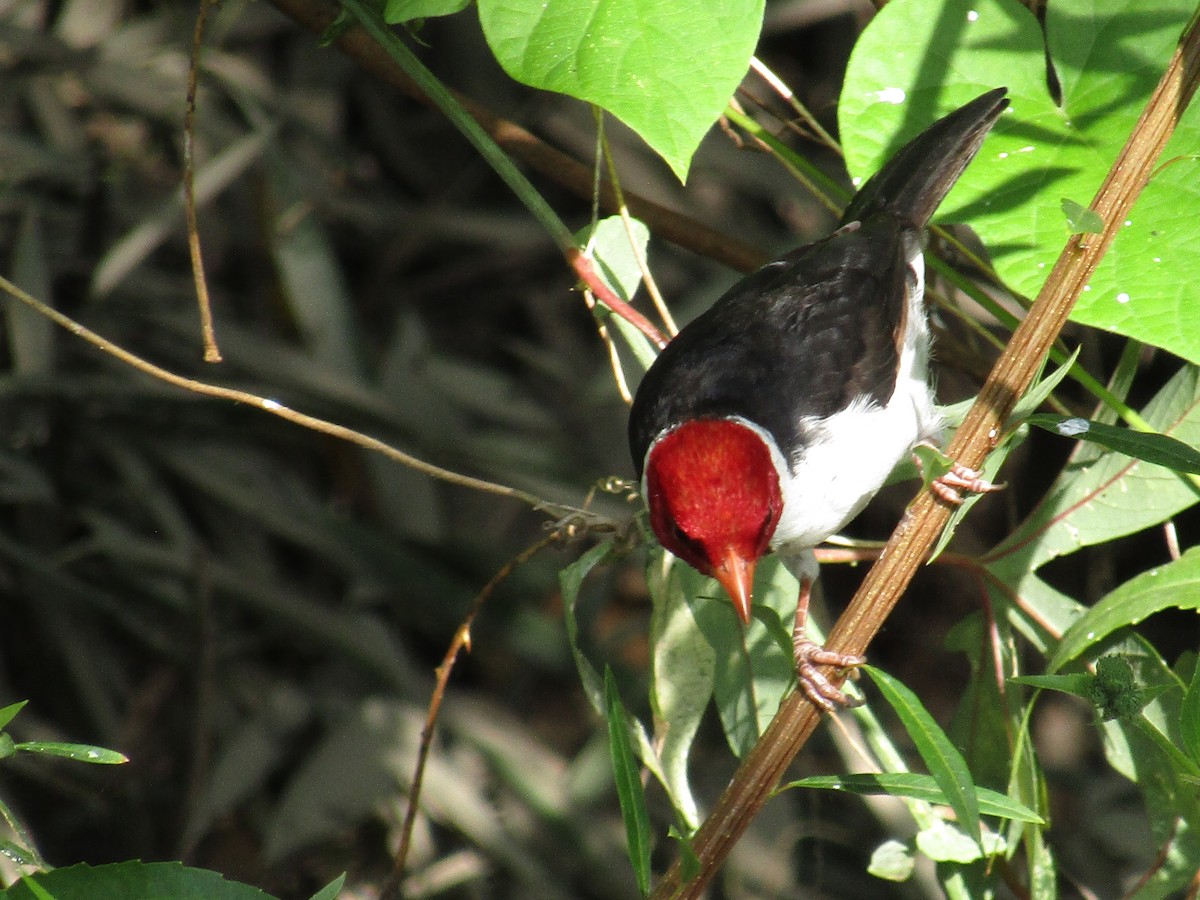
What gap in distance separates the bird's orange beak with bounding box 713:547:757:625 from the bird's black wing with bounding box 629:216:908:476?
1.21 feet

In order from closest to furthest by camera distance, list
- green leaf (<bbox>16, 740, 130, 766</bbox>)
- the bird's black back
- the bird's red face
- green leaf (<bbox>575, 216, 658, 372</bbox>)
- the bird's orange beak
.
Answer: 1. green leaf (<bbox>16, 740, 130, 766</bbox>)
2. the bird's orange beak
3. the bird's red face
4. green leaf (<bbox>575, 216, 658, 372</bbox>)
5. the bird's black back

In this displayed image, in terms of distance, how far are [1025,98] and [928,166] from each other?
0.70 feet

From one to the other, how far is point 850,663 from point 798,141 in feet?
11.1

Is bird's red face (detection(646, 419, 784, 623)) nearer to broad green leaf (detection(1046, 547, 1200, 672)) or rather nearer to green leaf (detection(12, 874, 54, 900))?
broad green leaf (detection(1046, 547, 1200, 672))

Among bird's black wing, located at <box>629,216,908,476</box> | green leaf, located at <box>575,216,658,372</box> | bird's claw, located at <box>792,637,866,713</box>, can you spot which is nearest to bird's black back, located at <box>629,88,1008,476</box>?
bird's black wing, located at <box>629,216,908,476</box>

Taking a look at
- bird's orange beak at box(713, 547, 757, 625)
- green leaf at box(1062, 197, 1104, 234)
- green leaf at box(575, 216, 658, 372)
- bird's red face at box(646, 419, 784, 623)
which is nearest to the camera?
green leaf at box(1062, 197, 1104, 234)

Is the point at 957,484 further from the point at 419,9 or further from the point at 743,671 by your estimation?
the point at 419,9

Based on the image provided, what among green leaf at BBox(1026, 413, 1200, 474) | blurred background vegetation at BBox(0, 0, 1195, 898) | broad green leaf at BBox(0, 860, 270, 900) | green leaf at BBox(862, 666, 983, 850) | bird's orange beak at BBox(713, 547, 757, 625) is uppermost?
green leaf at BBox(1026, 413, 1200, 474)

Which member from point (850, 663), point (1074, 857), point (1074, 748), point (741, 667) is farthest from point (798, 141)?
point (850, 663)

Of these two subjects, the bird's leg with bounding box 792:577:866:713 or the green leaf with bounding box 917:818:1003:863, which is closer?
the bird's leg with bounding box 792:577:866:713

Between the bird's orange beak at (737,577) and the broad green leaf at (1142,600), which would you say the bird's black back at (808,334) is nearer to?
the bird's orange beak at (737,577)

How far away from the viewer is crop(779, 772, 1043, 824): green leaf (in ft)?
4.81

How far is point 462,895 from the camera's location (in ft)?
12.2

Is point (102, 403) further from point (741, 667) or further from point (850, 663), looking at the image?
point (850, 663)
